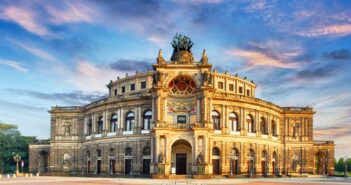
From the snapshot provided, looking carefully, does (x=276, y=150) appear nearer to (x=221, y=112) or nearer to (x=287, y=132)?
(x=287, y=132)

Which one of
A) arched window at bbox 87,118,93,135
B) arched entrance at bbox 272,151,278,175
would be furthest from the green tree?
arched entrance at bbox 272,151,278,175

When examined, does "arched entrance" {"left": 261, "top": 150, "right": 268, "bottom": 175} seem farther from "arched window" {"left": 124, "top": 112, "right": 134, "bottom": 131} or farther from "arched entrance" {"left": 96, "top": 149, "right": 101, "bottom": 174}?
"arched entrance" {"left": 96, "top": 149, "right": 101, "bottom": 174}

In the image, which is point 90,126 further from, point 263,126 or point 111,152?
point 263,126

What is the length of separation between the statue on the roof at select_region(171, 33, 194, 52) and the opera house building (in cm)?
19

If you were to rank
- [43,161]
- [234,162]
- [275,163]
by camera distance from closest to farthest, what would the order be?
[234,162]
[275,163]
[43,161]

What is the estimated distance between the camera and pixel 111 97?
87.7 meters

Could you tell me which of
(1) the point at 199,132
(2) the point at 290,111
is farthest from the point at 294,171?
(1) the point at 199,132

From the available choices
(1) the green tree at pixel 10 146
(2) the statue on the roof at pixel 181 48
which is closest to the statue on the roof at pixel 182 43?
(2) the statue on the roof at pixel 181 48

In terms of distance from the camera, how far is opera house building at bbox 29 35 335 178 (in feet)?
241

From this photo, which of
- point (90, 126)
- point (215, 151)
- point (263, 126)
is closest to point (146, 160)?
point (215, 151)

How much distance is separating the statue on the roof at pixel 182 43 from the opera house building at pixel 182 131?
0.19 m

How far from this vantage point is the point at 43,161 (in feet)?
334

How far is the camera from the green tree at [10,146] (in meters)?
112

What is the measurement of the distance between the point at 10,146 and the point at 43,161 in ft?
51.5
